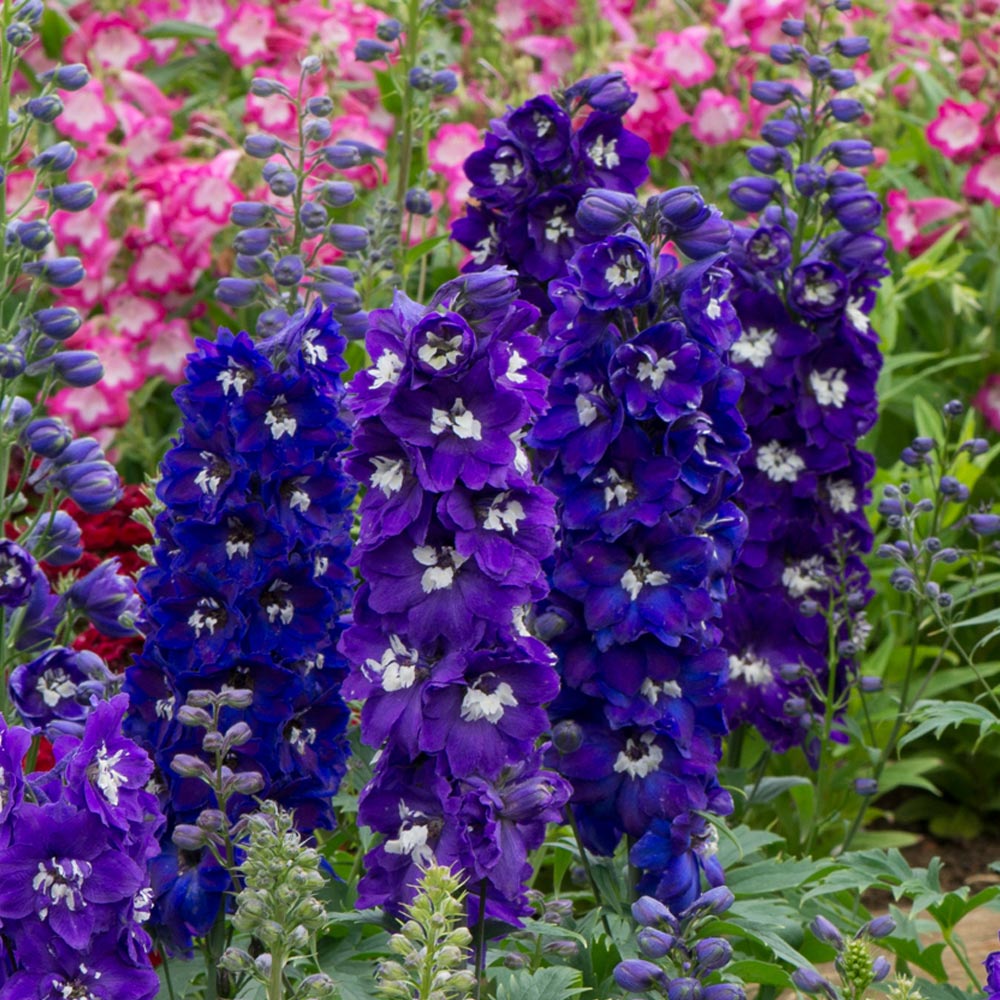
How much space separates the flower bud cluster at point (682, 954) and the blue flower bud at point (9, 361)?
1444mm

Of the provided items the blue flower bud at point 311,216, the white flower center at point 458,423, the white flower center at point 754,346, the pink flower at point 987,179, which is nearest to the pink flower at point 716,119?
→ the pink flower at point 987,179

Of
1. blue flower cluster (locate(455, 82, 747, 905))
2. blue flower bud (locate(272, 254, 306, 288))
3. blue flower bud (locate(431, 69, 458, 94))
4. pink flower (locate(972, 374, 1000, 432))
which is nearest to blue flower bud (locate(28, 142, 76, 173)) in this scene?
blue flower bud (locate(272, 254, 306, 288))

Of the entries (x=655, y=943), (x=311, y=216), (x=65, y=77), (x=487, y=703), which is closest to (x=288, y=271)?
(x=311, y=216)

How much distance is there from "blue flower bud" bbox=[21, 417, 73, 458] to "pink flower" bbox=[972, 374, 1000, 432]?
3455 mm

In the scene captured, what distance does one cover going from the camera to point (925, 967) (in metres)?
3.11

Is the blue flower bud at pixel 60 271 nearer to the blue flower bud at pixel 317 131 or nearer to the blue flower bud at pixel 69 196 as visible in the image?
the blue flower bud at pixel 69 196

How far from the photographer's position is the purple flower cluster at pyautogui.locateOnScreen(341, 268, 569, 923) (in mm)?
2375

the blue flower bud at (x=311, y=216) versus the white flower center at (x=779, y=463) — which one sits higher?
the blue flower bud at (x=311, y=216)

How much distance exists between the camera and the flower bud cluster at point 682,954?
2.15 meters

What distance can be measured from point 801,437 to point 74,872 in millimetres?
2019

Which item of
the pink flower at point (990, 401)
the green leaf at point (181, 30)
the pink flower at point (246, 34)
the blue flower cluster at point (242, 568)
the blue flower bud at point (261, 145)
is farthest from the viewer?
the green leaf at point (181, 30)

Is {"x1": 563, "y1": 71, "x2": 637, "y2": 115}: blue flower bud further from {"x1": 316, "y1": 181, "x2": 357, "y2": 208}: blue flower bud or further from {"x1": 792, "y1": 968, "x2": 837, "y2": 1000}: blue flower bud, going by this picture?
{"x1": 792, "y1": 968, "x2": 837, "y2": 1000}: blue flower bud

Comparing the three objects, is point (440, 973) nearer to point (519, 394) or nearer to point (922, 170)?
point (519, 394)

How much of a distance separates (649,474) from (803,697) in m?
1.21
